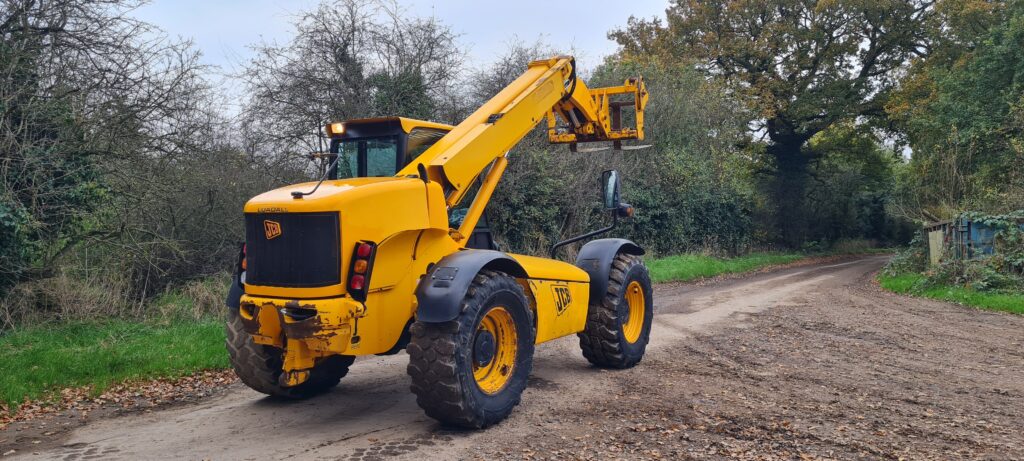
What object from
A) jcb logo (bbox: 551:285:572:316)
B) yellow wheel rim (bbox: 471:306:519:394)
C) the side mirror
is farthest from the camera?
the side mirror

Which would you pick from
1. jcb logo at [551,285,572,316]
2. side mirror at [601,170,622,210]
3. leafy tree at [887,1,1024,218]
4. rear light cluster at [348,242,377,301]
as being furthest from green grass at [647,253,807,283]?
rear light cluster at [348,242,377,301]

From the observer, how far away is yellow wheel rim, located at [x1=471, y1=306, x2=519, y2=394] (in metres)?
5.79

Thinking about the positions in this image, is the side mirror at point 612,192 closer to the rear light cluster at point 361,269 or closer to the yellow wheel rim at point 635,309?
the yellow wheel rim at point 635,309

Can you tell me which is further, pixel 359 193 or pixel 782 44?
pixel 782 44

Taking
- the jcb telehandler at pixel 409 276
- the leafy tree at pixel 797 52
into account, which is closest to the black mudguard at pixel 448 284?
the jcb telehandler at pixel 409 276

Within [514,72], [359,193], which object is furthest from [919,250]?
[359,193]

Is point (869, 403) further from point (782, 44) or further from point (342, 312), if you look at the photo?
point (782, 44)

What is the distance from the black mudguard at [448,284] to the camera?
529cm

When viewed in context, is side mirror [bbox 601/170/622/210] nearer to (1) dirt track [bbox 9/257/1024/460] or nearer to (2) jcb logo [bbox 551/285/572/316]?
(2) jcb logo [bbox 551/285/572/316]

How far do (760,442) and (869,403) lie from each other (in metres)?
1.73

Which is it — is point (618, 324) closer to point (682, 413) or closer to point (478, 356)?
point (682, 413)

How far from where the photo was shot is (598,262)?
7.82m

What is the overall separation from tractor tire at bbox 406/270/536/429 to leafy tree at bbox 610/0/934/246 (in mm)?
27844

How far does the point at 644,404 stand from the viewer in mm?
6387
